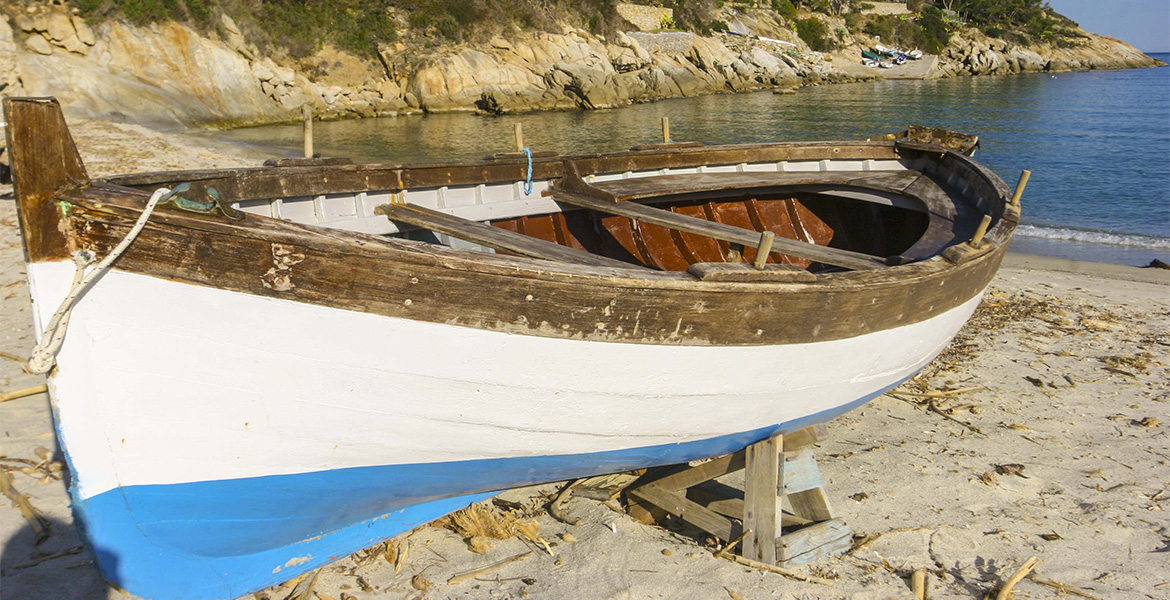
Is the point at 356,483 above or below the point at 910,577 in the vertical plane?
above

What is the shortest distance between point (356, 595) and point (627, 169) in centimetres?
410

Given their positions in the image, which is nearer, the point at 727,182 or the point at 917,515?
the point at 917,515

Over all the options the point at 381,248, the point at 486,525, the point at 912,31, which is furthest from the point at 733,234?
the point at 912,31

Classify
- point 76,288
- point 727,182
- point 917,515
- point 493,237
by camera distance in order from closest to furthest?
point 76,288 → point 493,237 → point 917,515 → point 727,182

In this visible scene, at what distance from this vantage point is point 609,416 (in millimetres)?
3340

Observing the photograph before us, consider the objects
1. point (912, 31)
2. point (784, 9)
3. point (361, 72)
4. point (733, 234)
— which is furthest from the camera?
point (912, 31)

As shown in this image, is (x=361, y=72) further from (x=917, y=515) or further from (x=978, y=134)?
(x=917, y=515)

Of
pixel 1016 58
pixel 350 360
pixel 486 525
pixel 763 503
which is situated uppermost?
pixel 1016 58

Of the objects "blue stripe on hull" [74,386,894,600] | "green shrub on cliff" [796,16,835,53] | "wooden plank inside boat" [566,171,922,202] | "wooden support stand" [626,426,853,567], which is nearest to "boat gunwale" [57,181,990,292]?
"blue stripe on hull" [74,386,894,600]

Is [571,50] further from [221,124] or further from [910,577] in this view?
[910,577]

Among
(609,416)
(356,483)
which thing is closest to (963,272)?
(609,416)

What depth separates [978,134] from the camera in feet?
95.2

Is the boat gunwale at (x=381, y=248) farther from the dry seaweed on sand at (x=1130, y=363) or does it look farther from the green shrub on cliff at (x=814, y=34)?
the green shrub on cliff at (x=814, y=34)

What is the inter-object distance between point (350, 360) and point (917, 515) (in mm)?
3197
